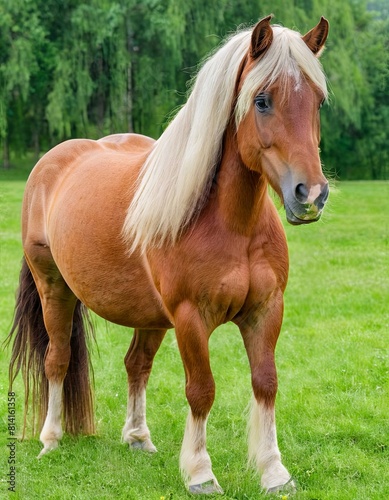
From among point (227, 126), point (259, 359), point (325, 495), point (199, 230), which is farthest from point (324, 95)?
point (325, 495)

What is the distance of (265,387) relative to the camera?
3.46 meters

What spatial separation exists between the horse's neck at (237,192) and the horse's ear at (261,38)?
0.40 m

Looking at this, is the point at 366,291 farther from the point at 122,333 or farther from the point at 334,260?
the point at 122,333

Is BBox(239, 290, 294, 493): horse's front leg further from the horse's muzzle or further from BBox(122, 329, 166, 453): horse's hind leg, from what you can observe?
BBox(122, 329, 166, 453): horse's hind leg

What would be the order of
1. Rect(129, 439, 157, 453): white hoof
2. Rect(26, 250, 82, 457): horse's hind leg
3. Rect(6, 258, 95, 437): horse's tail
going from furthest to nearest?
Rect(6, 258, 95, 437): horse's tail, Rect(26, 250, 82, 457): horse's hind leg, Rect(129, 439, 157, 453): white hoof

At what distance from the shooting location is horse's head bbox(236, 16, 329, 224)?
289cm

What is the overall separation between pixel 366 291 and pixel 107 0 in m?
25.1

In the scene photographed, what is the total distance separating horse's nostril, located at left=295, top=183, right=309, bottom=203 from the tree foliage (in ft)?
76.9

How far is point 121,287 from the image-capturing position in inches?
153

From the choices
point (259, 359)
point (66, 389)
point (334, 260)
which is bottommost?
point (334, 260)

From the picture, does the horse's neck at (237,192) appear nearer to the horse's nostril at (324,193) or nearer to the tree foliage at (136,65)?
the horse's nostril at (324,193)

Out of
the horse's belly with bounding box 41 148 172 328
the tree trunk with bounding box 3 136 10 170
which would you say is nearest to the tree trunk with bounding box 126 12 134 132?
the tree trunk with bounding box 3 136 10 170

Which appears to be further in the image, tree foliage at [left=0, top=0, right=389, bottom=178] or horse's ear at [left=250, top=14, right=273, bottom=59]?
tree foliage at [left=0, top=0, right=389, bottom=178]

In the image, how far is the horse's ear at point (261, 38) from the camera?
2982 mm
